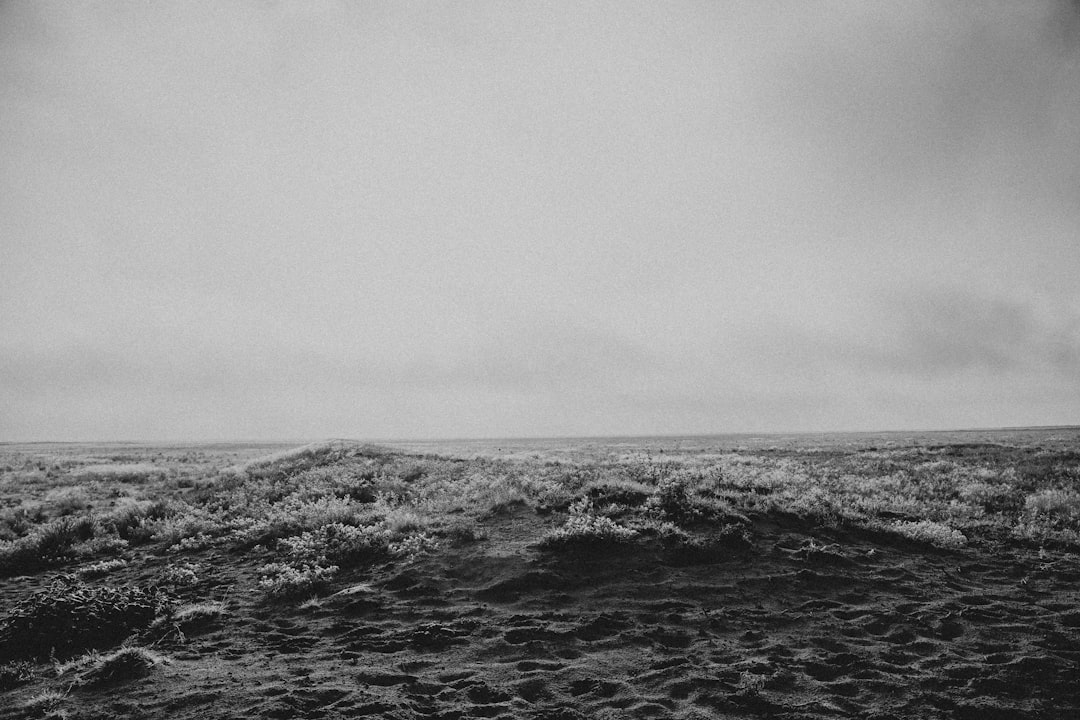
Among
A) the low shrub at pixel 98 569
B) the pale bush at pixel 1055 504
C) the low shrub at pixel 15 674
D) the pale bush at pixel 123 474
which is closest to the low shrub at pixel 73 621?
the low shrub at pixel 15 674

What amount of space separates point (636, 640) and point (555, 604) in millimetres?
2072

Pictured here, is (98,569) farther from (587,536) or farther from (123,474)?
(123,474)

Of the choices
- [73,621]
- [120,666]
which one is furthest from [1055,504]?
[73,621]

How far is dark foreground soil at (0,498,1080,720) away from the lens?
8.02 m

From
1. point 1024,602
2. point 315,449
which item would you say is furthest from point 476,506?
point 315,449

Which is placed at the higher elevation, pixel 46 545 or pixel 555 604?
pixel 555 604

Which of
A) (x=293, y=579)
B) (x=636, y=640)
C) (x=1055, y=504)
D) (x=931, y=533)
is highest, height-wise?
(x=1055, y=504)

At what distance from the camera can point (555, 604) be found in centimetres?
1152

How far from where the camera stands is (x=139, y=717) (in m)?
7.79

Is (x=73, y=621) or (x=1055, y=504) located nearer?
(x=73, y=621)

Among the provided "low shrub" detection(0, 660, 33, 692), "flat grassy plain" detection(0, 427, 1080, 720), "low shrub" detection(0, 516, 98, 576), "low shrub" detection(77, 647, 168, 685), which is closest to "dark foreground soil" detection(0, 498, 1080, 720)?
"flat grassy plain" detection(0, 427, 1080, 720)

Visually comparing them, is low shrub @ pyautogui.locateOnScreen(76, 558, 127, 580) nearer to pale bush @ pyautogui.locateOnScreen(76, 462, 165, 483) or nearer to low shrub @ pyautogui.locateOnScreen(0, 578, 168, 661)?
low shrub @ pyautogui.locateOnScreen(0, 578, 168, 661)

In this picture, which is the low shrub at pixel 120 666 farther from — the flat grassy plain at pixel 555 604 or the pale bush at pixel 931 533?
the pale bush at pixel 931 533

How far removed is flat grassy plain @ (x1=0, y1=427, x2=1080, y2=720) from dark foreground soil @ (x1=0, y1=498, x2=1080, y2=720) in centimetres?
5
